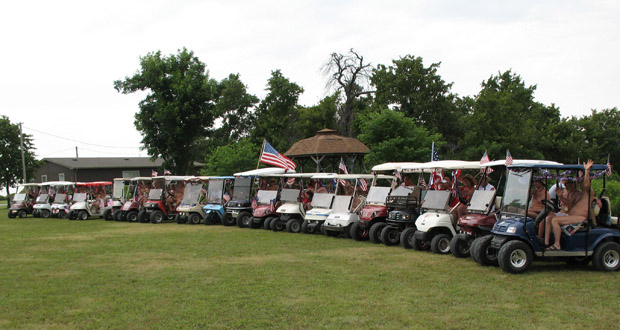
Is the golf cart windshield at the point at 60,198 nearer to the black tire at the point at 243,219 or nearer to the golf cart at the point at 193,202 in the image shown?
the golf cart at the point at 193,202

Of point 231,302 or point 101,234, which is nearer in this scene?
point 231,302

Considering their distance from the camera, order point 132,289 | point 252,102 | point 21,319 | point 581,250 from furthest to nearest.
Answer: point 252,102
point 581,250
point 132,289
point 21,319

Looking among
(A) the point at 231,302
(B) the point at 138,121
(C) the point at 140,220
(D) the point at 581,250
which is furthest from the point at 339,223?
(B) the point at 138,121

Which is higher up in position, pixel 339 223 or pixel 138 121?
pixel 138 121

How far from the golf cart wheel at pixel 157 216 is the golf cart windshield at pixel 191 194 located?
1225 mm

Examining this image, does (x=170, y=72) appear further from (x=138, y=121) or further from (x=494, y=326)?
(x=494, y=326)

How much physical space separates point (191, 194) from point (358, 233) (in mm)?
9102

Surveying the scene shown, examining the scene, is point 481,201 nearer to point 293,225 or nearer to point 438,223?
point 438,223

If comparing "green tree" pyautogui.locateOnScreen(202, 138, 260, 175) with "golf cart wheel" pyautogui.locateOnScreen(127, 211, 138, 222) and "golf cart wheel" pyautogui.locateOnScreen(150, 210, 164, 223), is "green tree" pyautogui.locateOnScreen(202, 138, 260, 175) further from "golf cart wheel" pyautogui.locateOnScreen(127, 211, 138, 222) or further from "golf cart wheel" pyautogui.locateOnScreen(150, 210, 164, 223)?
"golf cart wheel" pyautogui.locateOnScreen(150, 210, 164, 223)

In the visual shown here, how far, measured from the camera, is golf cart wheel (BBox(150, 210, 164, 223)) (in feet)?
70.0

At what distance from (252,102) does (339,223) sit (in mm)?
33034

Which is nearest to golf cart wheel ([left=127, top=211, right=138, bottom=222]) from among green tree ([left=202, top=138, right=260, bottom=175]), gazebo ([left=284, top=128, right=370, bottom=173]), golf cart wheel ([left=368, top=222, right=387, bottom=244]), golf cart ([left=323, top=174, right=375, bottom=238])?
gazebo ([left=284, top=128, right=370, bottom=173])

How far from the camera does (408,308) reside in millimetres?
6648

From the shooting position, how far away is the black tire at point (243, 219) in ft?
60.5
